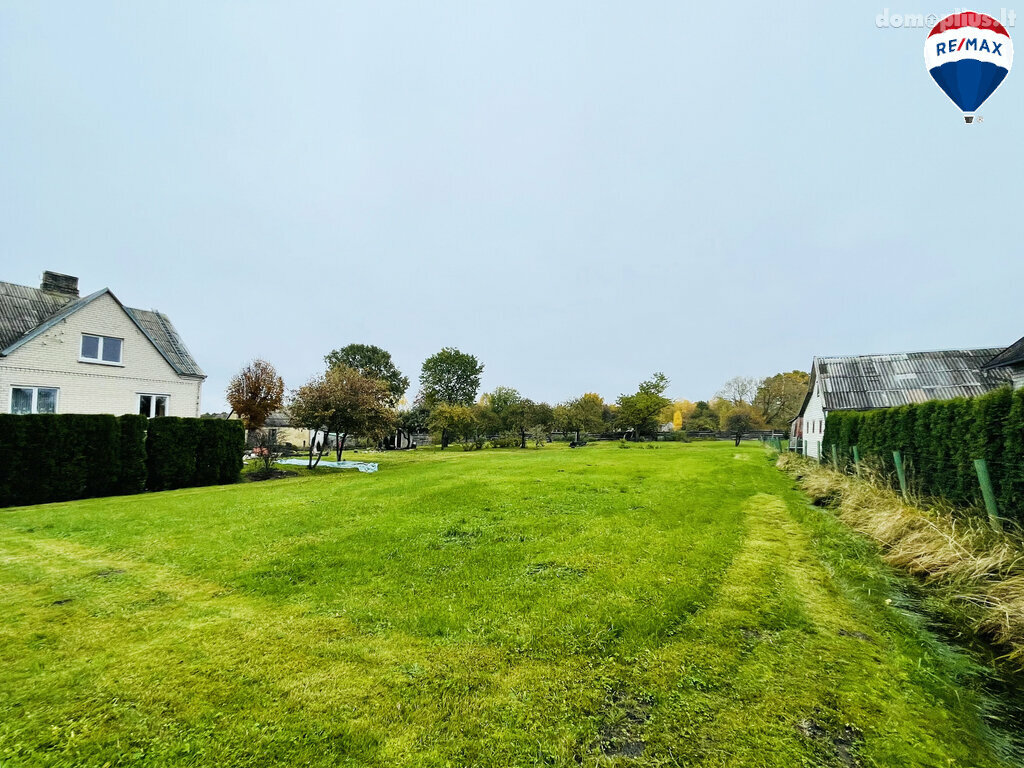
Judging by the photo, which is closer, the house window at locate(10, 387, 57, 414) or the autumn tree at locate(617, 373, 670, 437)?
the house window at locate(10, 387, 57, 414)

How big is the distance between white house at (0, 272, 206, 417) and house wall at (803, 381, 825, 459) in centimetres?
3551

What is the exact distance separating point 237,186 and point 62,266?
9761 millimetres

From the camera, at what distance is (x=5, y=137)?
16.8m

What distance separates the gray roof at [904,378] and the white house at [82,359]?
3571 cm

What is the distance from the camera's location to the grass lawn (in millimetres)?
2250

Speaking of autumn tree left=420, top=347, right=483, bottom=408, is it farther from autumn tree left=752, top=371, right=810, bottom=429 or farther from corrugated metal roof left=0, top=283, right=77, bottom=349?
autumn tree left=752, top=371, right=810, bottom=429

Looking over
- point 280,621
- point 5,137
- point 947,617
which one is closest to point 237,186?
point 5,137

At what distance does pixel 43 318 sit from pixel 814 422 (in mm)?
42095

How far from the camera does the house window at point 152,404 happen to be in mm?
19594

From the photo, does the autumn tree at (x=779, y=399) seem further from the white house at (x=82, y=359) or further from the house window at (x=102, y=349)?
the house window at (x=102, y=349)

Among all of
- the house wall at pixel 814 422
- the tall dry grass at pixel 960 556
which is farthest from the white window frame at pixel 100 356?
the house wall at pixel 814 422

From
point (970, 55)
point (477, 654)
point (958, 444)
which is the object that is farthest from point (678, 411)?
point (477, 654)

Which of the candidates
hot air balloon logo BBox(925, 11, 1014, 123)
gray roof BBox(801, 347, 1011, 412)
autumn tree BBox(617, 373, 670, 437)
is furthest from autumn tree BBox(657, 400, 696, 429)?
hot air balloon logo BBox(925, 11, 1014, 123)

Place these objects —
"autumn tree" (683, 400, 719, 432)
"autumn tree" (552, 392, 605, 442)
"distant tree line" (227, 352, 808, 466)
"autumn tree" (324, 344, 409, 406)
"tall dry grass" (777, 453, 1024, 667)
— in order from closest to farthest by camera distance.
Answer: "tall dry grass" (777, 453, 1024, 667) → "distant tree line" (227, 352, 808, 466) → "autumn tree" (552, 392, 605, 442) → "autumn tree" (324, 344, 409, 406) → "autumn tree" (683, 400, 719, 432)
